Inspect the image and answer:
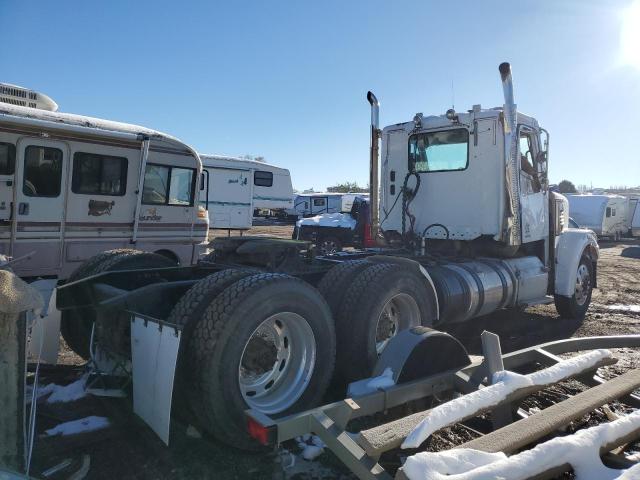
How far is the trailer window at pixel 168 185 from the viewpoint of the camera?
943cm

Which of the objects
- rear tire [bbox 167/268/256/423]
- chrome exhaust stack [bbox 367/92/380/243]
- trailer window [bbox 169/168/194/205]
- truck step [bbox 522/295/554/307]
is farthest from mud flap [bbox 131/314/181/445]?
trailer window [bbox 169/168/194/205]

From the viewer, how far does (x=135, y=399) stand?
313cm

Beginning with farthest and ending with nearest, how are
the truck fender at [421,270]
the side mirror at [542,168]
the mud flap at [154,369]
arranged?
the side mirror at [542,168]
the truck fender at [421,270]
the mud flap at [154,369]

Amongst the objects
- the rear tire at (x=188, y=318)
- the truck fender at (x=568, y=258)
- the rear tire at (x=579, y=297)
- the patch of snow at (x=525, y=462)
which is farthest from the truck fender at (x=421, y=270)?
the rear tire at (x=579, y=297)

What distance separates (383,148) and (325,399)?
14.2 feet

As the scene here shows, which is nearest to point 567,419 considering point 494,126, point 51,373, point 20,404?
point 20,404

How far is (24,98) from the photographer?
27.8 ft

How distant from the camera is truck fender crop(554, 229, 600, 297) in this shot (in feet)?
24.2

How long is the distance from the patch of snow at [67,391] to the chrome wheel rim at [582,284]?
688 centimetres

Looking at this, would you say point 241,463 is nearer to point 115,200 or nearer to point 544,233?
point 544,233

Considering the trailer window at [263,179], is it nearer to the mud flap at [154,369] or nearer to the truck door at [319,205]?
the truck door at [319,205]

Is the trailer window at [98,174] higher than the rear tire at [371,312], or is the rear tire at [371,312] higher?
the trailer window at [98,174]

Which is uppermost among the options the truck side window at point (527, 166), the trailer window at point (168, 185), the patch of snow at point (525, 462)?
the truck side window at point (527, 166)

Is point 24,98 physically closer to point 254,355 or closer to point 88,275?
point 88,275
